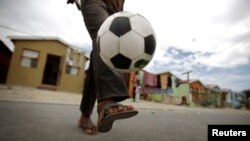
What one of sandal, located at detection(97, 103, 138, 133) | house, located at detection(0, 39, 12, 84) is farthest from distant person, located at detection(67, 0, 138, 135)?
house, located at detection(0, 39, 12, 84)

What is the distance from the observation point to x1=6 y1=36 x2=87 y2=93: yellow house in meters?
11.9

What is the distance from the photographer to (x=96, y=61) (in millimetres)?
1531

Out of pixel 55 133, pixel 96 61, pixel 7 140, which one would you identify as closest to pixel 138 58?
pixel 96 61

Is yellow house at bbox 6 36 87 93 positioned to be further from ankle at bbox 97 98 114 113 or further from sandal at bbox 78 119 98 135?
ankle at bbox 97 98 114 113

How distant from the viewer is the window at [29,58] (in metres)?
12.1

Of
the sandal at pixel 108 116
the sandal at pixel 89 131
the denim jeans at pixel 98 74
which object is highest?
the denim jeans at pixel 98 74

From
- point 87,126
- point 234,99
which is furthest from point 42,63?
point 234,99

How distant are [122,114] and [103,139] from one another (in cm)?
48

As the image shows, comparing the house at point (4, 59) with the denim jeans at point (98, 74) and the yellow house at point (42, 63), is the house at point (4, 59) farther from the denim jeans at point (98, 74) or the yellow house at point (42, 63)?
the denim jeans at point (98, 74)

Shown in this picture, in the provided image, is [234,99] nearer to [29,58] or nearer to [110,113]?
[29,58]

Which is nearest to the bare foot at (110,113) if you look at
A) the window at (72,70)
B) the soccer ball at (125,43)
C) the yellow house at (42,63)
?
the soccer ball at (125,43)

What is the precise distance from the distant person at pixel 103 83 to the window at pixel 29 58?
11.7 meters

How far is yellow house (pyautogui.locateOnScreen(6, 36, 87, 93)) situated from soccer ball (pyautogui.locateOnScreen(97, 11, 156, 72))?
11.9 meters

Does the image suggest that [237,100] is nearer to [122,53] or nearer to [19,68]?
[19,68]
